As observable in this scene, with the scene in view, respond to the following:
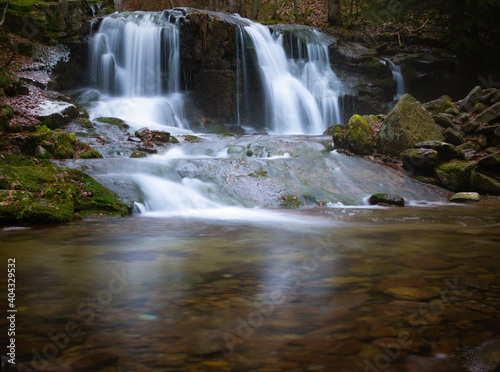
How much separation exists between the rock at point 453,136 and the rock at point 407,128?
0.85 feet

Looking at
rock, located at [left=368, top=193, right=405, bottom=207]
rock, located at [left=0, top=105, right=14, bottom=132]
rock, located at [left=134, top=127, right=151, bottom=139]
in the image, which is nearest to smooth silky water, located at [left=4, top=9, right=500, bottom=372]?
rock, located at [left=368, top=193, right=405, bottom=207]

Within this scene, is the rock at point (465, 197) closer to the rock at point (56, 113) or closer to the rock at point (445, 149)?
the rock at point (445, 149)

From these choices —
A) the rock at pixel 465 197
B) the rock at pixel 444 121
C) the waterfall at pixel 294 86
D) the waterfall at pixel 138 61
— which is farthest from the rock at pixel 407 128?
the waterfall at pixel 138 61

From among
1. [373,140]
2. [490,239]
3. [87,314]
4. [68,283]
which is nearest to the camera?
[87,314]

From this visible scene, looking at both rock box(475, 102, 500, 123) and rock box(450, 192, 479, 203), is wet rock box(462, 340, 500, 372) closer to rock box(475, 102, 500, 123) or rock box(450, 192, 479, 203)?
rock box(450, 192, 479, 203)

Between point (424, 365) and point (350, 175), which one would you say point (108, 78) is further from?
point (424, 365)

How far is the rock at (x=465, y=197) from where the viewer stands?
845 centimetres

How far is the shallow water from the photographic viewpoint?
1703 mm

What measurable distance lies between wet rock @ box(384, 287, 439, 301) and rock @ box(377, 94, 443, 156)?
28.6 feet

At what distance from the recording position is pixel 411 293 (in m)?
2.46

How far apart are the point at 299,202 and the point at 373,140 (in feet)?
14.8

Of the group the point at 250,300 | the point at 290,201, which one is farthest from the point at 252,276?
the point at 290,201

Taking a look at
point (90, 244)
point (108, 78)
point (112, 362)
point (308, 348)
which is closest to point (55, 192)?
point (90, 244)

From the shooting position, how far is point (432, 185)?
938 cm
